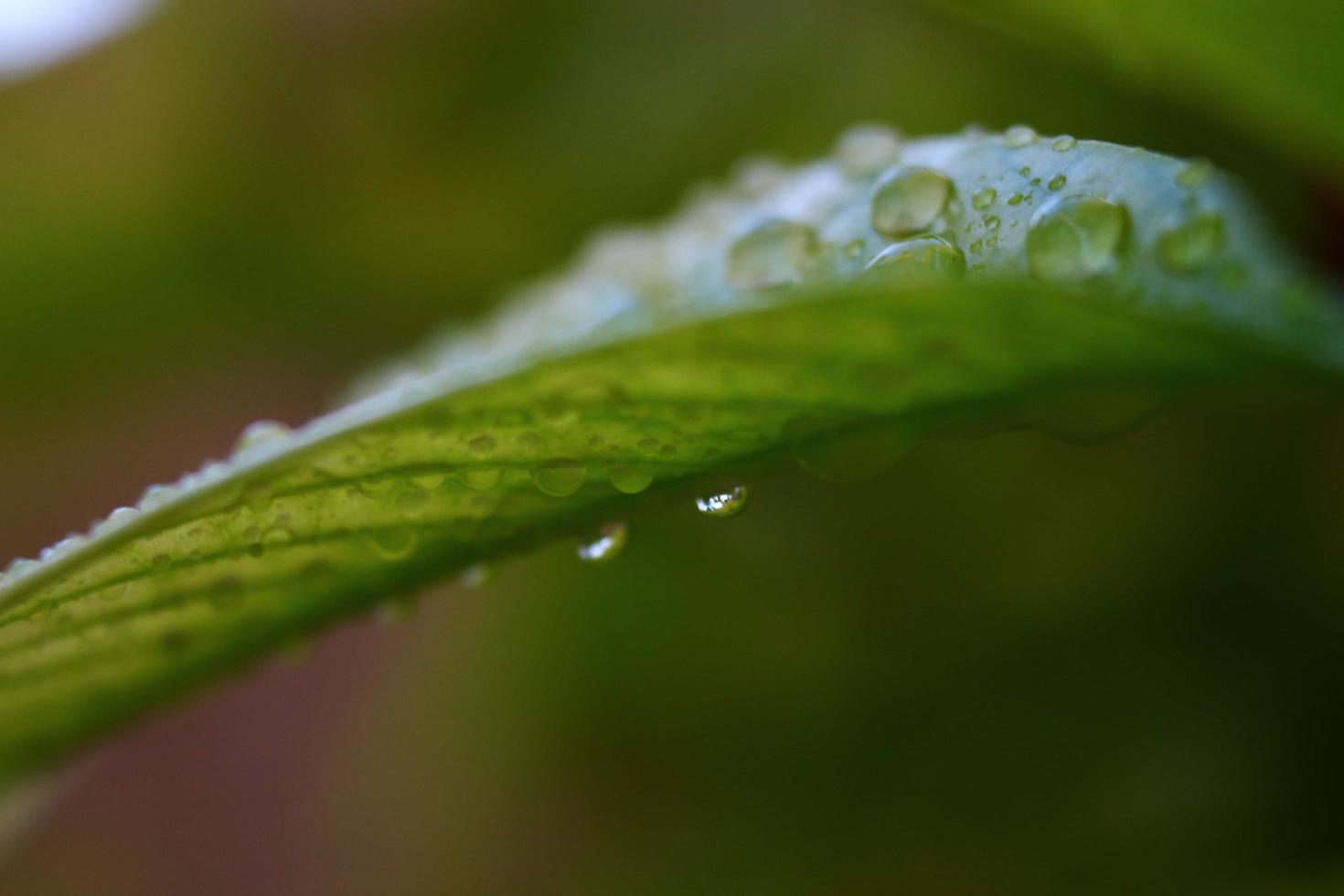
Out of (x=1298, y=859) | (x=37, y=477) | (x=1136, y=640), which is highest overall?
(x=37, y=477)

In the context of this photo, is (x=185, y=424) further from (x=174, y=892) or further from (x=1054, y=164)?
(x=1054, y=164)

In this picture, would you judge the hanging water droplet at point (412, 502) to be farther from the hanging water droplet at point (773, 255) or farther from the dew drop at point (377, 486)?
the hanging water droplet at point (773, 255)

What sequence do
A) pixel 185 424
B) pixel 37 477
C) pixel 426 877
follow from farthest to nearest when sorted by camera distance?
pixel 185 424
pixel 37 477
pixel 426 877

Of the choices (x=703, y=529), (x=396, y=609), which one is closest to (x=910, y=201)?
(x=396, y=609)

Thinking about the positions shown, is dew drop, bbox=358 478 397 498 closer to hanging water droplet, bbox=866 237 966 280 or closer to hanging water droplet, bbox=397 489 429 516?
hanging water droplet, bbox=397 489 429 516

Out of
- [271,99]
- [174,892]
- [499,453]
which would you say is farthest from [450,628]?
[499,453]

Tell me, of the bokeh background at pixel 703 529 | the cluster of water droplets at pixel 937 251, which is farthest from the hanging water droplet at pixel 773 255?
the bokeh background at pixel 703 529

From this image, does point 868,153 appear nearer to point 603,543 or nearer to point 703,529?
point 603,543
